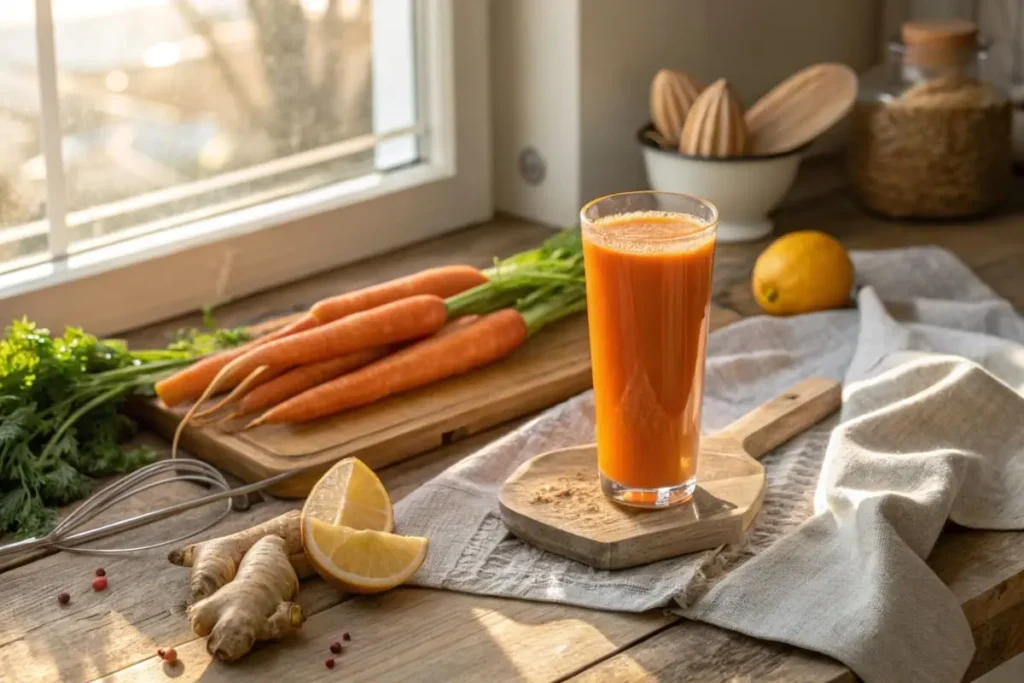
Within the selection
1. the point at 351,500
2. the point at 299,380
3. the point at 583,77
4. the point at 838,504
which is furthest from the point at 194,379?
the point at 583,77

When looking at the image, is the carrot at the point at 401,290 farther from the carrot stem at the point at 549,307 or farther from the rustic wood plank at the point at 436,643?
the rustic wood plank at the point at 436,643

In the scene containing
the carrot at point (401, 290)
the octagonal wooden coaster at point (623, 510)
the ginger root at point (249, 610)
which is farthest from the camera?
the carrot at point (401, 290)

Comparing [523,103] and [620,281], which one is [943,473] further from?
[523,103]

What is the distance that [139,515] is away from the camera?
1.25 metres

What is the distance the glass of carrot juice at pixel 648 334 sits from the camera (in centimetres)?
112

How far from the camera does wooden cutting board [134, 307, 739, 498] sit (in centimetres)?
131

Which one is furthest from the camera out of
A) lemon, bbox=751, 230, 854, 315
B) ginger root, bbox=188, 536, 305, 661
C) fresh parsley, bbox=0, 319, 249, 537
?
lemon, bbox=751, 230, 854, 315

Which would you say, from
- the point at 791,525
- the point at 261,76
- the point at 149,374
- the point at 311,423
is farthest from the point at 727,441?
the point at 261,76

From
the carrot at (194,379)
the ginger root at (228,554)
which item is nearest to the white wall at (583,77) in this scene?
the carrot at (194,379)

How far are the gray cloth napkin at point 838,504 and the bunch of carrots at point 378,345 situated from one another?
5.2 inches

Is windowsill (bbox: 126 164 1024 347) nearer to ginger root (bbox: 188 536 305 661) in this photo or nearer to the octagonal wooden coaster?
the octagonal wooden coaster

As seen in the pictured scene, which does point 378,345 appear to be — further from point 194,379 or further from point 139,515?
point 139,515

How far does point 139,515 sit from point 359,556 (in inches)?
9.1

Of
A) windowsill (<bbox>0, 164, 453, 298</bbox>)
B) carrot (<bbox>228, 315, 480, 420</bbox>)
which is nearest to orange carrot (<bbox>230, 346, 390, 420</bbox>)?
carrot (<bbox>228, 315, 480, 420</bbox>)
